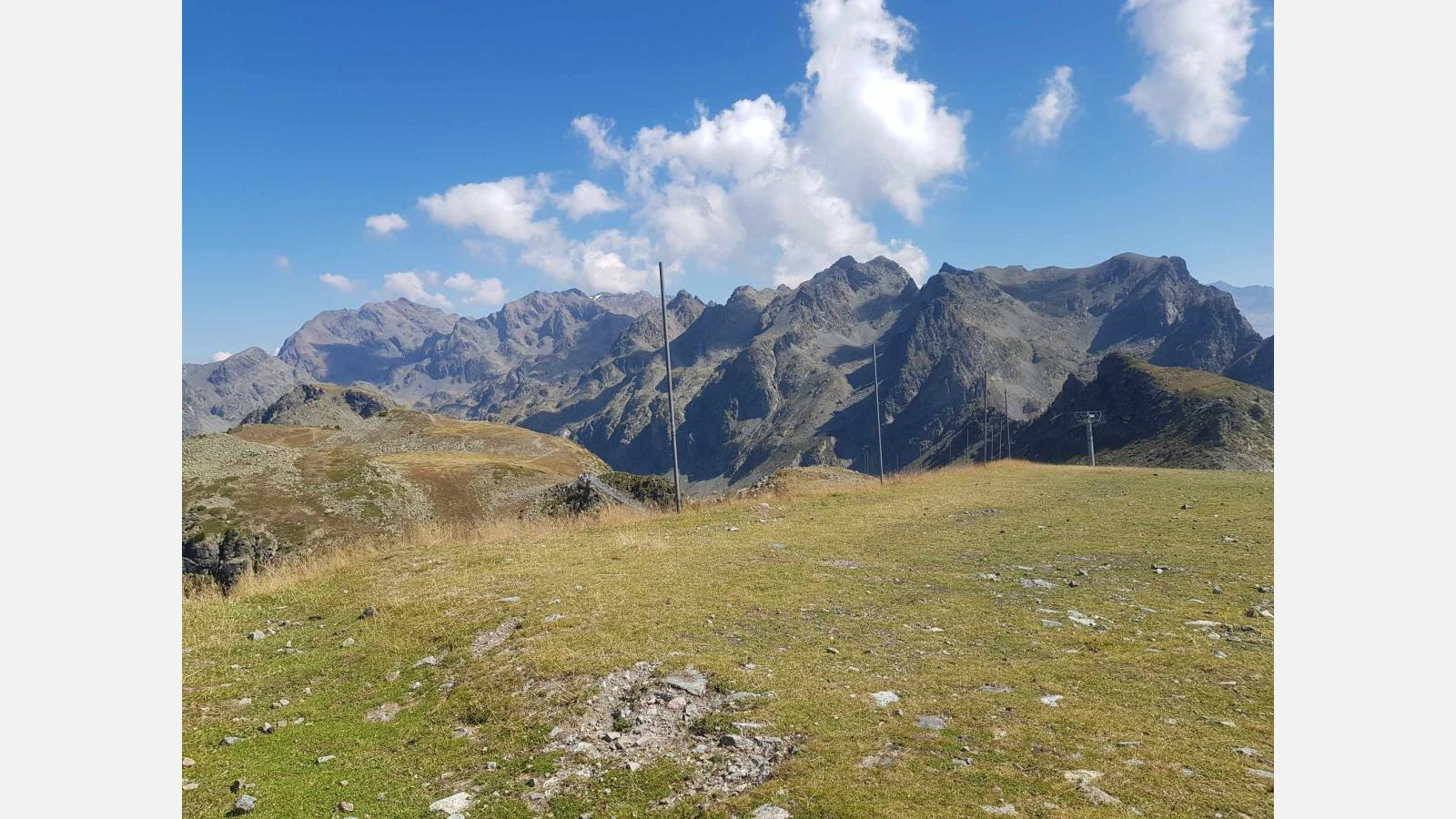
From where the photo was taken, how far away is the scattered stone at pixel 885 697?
29.0 feet

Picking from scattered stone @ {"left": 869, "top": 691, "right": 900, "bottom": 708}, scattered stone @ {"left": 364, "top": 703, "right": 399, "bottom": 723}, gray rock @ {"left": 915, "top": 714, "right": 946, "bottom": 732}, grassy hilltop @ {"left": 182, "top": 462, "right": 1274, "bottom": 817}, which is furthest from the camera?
scattered stone @ {"left": 364, "top": 703, "right": 399, "bottom": 723}

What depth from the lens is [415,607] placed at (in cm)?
1411

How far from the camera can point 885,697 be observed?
29.7 ft

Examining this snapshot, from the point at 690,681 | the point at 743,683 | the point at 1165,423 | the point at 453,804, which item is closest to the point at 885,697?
the point at 743,683

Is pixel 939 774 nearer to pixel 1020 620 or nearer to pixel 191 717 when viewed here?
pixel 1020 620

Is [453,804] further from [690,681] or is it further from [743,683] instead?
[743,683]

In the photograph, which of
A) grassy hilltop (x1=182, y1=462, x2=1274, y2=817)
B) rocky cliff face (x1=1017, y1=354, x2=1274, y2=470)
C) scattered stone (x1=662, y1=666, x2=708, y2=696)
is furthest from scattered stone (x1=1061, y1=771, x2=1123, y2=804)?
rocky cliff face (x1=1017, y1=354, x2=1274, y2=470)

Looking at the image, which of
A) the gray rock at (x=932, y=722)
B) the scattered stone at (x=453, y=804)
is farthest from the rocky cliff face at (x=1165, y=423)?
the scattered stone at (x=453, y=804)

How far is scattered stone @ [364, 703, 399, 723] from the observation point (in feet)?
31.3

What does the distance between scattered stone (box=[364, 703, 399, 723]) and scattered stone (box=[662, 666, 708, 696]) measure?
3.90m

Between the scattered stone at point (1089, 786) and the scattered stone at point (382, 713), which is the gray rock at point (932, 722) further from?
the scattered stone at point (382, 713)

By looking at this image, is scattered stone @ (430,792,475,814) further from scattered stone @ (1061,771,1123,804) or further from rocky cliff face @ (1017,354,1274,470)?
rocky cliff face @ (1017,354,1274,470)

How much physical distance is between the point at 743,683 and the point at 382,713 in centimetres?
520

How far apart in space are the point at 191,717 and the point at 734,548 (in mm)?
13030
